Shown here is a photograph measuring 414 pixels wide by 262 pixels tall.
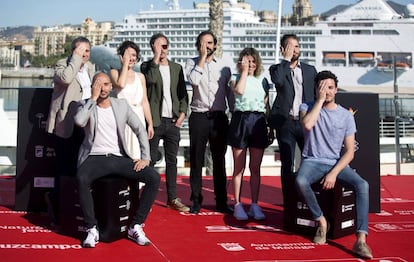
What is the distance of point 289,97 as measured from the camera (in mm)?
5094

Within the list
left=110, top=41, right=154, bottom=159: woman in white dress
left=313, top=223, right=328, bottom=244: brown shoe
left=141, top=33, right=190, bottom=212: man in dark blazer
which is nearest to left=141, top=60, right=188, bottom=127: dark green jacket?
left=141, top=33, right=190, bottom=212: man in dark blazer

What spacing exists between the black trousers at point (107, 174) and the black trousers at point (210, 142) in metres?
0.99

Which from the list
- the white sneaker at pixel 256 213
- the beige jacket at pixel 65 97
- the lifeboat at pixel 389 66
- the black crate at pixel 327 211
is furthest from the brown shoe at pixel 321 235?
the lifeboat at pixel 389 66

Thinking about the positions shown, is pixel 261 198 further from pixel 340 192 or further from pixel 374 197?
pixel 340 192

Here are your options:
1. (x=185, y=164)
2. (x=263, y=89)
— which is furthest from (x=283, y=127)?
(x=185, y=164)

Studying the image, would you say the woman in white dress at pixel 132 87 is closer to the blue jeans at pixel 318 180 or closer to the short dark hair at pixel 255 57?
the short dark hair at pixel 255 57

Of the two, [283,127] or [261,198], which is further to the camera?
[261,198]

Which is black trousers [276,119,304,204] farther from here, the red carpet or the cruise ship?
the cruise ship

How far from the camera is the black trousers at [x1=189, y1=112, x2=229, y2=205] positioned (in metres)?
5.41

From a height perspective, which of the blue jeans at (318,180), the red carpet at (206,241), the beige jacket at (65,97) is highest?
the beige jacket at (65,97)

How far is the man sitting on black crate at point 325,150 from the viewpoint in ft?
14.6

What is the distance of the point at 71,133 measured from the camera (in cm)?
498

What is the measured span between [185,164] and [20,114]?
7.50m

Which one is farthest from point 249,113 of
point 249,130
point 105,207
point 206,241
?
point 105,207
